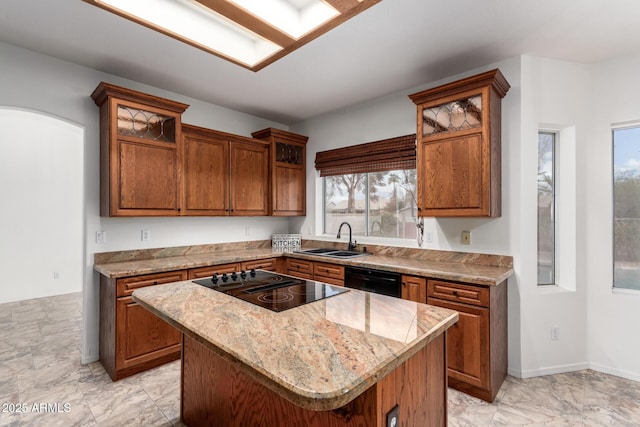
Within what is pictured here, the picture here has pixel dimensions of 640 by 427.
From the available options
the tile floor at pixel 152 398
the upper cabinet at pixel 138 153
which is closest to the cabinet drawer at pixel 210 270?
the upper cabinet at pixel 138 153

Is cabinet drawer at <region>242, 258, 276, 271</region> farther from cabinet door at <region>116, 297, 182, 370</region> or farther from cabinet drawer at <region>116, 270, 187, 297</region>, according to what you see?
cabinet door at <region>116, 297, 182, 370</region>

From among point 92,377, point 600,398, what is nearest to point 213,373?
point 92,377

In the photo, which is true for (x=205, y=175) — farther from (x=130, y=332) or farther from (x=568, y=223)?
(x=568, y=223)

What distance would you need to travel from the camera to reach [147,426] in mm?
2061

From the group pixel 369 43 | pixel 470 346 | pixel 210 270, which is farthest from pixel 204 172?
pixel 470 346

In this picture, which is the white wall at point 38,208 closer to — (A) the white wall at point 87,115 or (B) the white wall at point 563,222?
(A) the white wall at point 87,115

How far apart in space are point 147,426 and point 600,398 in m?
3.24

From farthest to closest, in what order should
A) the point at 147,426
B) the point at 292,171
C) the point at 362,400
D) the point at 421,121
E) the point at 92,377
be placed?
the point at 292,171, the point at 421,121, the point at 92,377, the point at 147,426, the point at 362,400

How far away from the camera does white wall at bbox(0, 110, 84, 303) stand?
4.93 meters

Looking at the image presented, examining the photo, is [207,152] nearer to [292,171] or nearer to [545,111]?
[292,171]

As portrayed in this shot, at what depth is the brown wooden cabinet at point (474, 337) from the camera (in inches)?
90.5

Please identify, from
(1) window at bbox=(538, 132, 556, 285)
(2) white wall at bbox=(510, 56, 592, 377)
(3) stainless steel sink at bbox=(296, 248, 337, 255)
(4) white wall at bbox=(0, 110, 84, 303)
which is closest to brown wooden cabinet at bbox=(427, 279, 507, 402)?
(2) white wall at bbox=(510, 56, 592, 377)


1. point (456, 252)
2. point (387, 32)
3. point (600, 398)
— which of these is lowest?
point (600, 398)

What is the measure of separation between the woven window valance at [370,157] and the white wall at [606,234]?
61.7 inches
